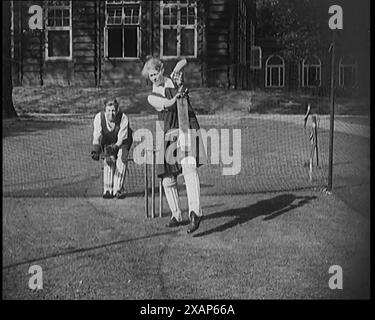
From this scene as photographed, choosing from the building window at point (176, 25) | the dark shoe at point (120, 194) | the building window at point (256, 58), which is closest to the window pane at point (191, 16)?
the building window at point (176, 25)

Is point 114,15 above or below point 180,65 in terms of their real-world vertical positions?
above

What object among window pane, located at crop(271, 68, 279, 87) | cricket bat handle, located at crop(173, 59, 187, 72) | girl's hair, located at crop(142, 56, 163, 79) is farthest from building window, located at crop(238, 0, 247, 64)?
girl's hair, located at crop(142, 56, 163, 79)

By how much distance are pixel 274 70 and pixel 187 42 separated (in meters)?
0.37

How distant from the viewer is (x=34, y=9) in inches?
104

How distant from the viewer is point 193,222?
2.68 m

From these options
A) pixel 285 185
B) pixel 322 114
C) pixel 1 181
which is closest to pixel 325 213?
pixel 285 185

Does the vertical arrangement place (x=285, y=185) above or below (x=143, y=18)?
below

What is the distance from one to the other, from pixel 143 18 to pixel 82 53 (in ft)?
0.95

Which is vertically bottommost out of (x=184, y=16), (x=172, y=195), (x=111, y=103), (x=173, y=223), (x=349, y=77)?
(x=173, y=223)

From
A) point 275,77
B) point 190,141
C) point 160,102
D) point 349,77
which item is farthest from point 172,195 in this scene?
point 349,77

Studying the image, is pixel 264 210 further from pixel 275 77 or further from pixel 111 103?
pixel 111 103

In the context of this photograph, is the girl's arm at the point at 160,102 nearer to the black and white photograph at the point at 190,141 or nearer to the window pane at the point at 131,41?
the black and white photograph at the point at 190,141

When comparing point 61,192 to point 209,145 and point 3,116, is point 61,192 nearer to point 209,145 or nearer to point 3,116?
point 3,116

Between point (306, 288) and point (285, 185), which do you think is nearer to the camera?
point (306, 288)
